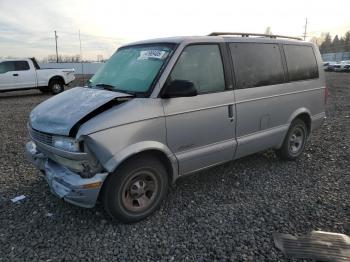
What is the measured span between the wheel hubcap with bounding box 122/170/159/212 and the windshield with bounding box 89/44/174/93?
3.19ft

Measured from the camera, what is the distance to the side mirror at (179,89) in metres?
3.77

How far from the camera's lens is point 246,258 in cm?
322

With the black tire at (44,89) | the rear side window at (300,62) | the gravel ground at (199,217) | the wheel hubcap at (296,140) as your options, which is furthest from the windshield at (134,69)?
the black tire at (44,89)

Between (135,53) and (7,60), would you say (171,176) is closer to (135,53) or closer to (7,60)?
(135,53)

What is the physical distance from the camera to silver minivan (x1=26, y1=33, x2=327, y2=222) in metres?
3.48

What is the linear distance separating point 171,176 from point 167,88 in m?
1.06

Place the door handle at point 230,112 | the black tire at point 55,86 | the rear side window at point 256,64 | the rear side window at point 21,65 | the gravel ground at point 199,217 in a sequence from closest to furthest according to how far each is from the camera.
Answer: the gravel ground at point 199,217 < the door handle at point 230,112 < the rear side window at point 256,64 < the rear side window at point 21,65 < the black tire at point 55,86

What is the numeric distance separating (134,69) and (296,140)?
3243 millimetres

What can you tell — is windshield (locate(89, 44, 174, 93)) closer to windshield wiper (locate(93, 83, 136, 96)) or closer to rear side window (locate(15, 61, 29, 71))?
windshield wiper (locate(93, 83, 136, 96))

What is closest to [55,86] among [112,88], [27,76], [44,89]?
[44,89]

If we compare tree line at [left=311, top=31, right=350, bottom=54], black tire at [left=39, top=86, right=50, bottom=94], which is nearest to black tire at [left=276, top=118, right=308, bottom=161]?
black tire at [left=39, top=86, right=50, bottom=94]

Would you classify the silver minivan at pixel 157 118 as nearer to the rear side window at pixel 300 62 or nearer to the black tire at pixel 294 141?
the rear side window at pixel 300 62

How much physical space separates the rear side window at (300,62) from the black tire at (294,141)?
2.50 feet

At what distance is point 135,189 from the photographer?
3.85 m
